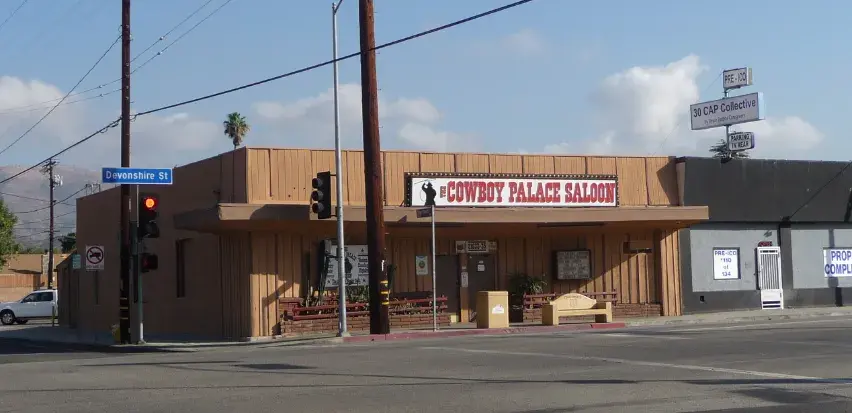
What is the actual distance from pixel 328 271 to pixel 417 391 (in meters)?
14.8

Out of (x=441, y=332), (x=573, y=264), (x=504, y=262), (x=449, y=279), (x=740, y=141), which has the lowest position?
(x=441, y=332)

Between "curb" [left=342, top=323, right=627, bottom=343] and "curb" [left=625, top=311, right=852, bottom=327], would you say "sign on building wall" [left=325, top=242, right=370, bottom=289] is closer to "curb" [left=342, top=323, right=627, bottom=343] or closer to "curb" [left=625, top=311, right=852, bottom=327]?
"curb" [left=342, top=323, right=627, bottom=343]

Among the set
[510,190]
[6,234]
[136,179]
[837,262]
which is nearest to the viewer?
[136,179]

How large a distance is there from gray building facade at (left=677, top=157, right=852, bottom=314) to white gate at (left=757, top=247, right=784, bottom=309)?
3 centimetres

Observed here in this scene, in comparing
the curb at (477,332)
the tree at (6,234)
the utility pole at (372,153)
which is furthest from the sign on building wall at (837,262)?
the tree at (6,234)

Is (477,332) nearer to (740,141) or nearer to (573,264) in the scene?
(573,264)

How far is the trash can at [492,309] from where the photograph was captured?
27516mm

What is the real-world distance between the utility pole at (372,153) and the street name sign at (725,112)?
17.9 m

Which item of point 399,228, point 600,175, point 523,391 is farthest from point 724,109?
point 523,391

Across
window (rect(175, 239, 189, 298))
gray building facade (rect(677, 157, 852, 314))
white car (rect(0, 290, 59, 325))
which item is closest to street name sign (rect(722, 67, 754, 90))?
gray building facade (rect(677, 157, 852, 314))

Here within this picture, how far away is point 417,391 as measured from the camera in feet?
45.3

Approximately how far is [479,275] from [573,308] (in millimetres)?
3339

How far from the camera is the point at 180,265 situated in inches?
1233

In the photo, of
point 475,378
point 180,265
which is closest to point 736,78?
point 180,265
